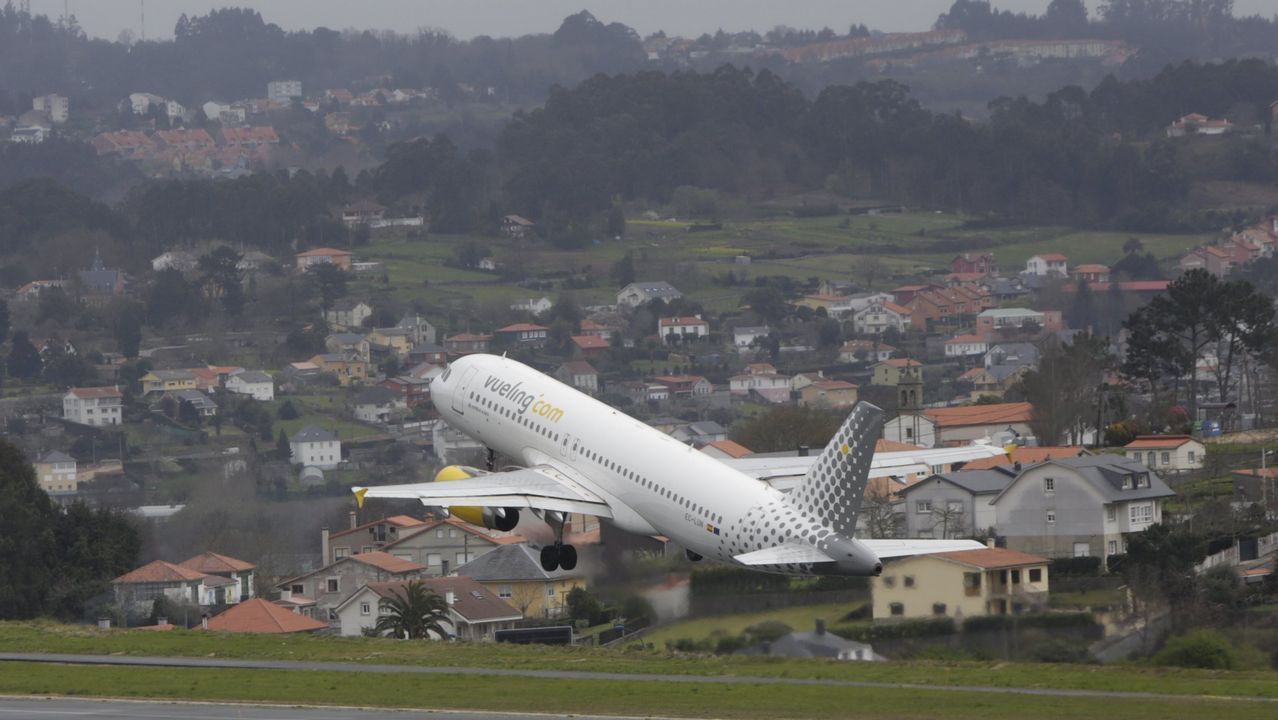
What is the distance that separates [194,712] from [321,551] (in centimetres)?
8417

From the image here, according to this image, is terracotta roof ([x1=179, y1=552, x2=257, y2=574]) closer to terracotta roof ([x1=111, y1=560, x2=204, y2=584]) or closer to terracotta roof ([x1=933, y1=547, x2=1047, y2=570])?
terracotta roof ([x1=111, y1=560, x2=204, y2=584])

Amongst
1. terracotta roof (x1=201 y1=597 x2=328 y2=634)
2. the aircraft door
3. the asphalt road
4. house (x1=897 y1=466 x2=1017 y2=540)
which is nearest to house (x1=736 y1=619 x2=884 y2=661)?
the asphalt road

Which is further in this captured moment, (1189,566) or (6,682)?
(1189,566)

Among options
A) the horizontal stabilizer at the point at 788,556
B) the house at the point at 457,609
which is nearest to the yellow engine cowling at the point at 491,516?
the horizontal stabilizer at the point at 788,556

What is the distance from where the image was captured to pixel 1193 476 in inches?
3691

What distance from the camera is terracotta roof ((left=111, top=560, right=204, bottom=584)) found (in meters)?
91.8

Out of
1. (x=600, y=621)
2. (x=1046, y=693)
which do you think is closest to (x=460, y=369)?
(x=600, y=621)

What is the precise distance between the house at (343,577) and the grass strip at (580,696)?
148ft

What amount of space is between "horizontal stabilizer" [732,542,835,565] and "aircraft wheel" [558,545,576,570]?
9882 mm

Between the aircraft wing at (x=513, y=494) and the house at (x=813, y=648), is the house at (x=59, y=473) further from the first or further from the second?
the house at (x=813, y=648)

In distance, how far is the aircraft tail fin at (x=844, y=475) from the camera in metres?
50.8

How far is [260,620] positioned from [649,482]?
2228 cm

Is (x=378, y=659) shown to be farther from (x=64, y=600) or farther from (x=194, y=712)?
(x=64, y=600)

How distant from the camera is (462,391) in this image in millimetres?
68062
